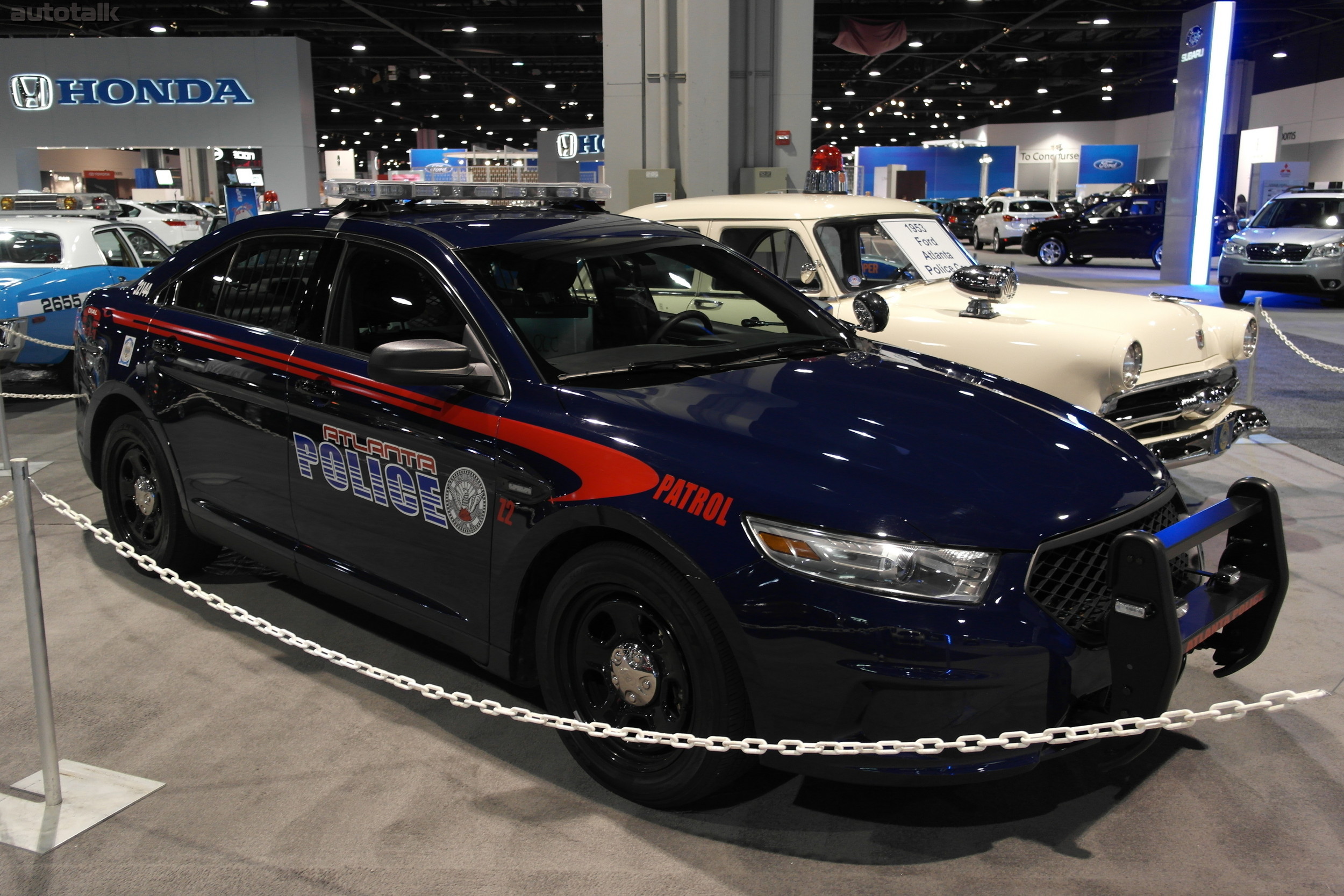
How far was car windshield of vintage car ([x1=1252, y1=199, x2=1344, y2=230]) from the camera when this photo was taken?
1634 centimetres

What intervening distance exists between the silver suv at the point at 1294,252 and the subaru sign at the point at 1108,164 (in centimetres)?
2481

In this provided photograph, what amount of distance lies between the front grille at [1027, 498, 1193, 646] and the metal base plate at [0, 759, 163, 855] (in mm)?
2469

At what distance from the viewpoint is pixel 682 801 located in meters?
2.76

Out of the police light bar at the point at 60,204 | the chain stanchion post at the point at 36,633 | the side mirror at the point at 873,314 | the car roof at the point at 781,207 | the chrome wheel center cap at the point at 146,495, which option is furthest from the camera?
the police light bar at the point at 60,204

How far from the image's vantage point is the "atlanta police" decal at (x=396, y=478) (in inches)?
120

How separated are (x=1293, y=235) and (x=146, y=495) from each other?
1691 cm

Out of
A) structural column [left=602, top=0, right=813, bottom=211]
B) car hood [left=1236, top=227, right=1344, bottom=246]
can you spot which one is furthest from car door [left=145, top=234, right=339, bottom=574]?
car hood [left=1236, top=227, right=1344, bottom=246]

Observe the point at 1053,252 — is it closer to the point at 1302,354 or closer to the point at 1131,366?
the point at 1302,354

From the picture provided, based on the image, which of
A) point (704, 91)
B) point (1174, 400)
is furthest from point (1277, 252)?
point (1174, 400)

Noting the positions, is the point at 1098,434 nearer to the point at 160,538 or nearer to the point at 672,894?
the point at 672,894

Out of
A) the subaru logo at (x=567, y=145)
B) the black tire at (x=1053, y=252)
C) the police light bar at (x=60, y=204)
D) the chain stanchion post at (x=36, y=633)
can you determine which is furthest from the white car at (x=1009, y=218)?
the chain stanchion post at (x=36, y=633)

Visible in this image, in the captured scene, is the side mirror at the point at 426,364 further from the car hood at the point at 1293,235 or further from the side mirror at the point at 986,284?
the car hood at the point at 1293,235

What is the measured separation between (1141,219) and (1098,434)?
23.4 metres

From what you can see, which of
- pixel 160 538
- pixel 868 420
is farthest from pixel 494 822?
pixel 160 538
